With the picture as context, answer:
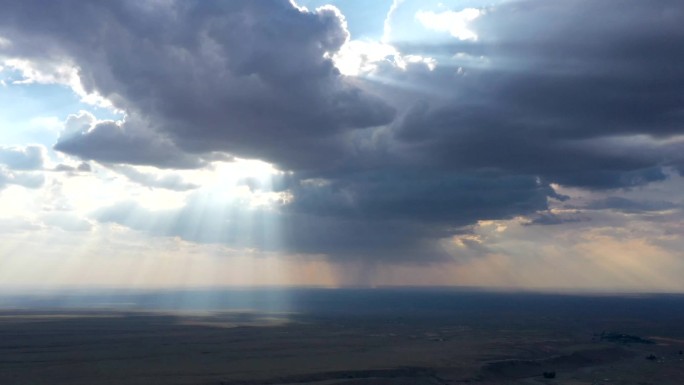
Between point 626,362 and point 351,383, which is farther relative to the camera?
point 626,362

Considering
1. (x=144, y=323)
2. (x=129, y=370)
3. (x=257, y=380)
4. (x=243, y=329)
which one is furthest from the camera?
(x=144, y=323)

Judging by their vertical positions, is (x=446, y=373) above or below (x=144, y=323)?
below

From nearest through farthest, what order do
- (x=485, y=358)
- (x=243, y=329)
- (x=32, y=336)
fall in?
(x=485, y=358) < (x=32, y=336) < (x=243, y=329)

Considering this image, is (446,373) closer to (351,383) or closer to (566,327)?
(351,383)

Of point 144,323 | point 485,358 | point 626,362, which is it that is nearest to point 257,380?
point 485,358

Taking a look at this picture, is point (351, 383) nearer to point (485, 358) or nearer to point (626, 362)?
point (485, 358)

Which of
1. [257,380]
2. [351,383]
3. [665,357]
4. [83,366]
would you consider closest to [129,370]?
[83,366]
